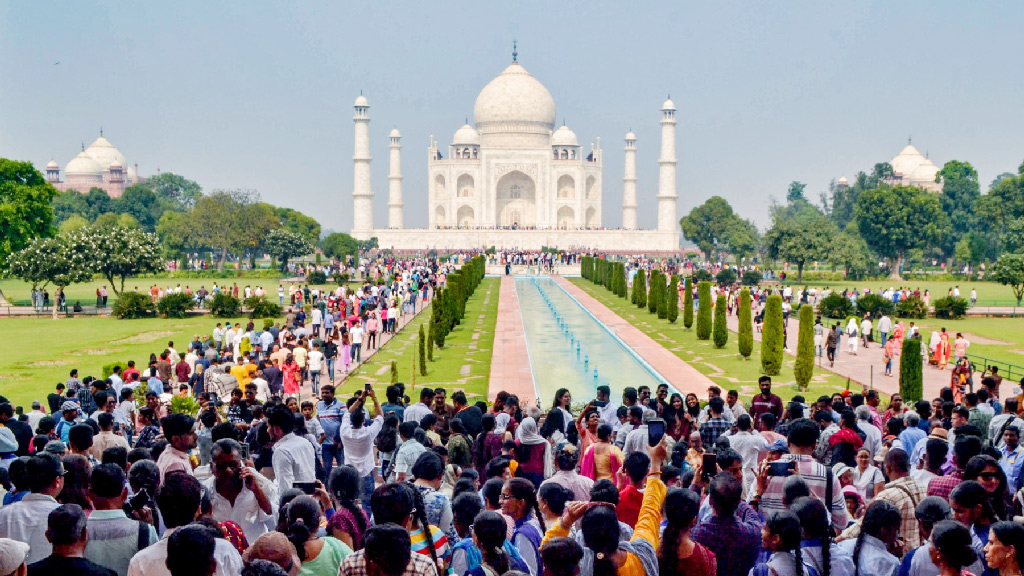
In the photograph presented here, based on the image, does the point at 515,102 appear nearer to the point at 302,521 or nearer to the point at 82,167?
the point at 82,167

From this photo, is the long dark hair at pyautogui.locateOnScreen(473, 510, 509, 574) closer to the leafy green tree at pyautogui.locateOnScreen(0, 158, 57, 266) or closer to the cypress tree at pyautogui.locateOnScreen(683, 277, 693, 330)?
the cypress tree at pyautogui.locateOnScreen(683, 277, 693, 330)


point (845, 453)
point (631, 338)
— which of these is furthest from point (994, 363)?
point (845, 453)

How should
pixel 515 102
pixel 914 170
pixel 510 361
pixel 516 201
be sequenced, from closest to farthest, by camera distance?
pixel 510 361 < pixel 515 102 < pixel 516 201 < pixel 914 170

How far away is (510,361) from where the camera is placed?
15891mm

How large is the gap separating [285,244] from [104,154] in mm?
49548

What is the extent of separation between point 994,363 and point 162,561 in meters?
14.8

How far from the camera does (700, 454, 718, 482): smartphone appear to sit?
4.81 m

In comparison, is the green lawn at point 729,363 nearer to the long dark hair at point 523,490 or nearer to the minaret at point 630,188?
the long dark hair at point 523,490

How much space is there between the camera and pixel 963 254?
151ft

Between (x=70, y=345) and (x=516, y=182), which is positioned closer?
(x=70, y=345)

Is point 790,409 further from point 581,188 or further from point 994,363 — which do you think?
point 581,188

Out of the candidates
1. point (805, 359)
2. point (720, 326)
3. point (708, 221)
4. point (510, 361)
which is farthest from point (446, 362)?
point (708, 221)

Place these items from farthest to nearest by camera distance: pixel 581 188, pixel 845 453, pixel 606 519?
pixel 581 188, pixel 845 453, pixel 606 519

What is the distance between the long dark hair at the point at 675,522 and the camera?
3.57 meters
